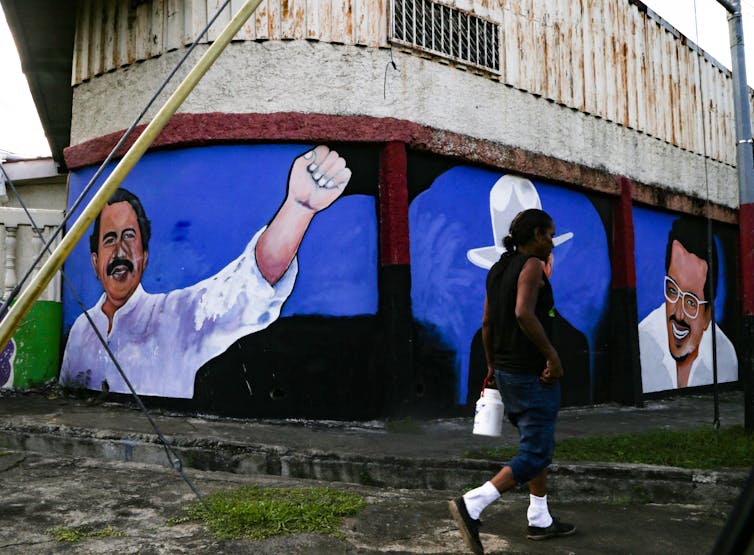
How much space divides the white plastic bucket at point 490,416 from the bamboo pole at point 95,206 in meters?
2.03

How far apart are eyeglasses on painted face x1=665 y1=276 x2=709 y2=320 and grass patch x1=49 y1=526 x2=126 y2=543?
7983 mm

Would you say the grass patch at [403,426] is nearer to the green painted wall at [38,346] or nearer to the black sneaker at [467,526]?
the black sneaker at [467,526]

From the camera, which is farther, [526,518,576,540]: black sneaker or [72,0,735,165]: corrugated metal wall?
[72,0,735,165]: corrugated metal wall

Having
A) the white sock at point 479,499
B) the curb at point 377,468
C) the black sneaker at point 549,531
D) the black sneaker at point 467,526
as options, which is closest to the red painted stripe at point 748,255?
the curb at point 377,468

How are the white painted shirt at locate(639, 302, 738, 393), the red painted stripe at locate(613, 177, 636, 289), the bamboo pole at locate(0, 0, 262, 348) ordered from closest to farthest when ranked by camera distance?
the bamboo pole at locate(0, 0, 262, 348) → the red painted stripe at locate(613, 177, 636, 289) → the white painted shirt at locate(639, 302, 738, 393)

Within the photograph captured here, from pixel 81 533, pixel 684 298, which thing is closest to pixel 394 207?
pixel 81 533

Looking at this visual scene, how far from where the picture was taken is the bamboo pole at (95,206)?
209 cm

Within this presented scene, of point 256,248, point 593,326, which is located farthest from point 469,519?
point 593,326

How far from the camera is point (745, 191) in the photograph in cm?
533

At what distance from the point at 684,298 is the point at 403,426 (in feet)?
18.8

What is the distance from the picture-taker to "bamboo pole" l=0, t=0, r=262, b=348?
2094mm

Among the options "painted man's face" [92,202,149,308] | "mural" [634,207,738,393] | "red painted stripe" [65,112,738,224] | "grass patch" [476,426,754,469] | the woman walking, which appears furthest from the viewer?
"mural" [634,207,738,393]

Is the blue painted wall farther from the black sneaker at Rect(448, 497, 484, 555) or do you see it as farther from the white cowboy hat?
the black sneaker at Rect(448, 497, 484, 555)

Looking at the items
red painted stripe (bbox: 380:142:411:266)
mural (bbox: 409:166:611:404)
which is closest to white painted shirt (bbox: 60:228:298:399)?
red painted stripe (bbox: 380:142:411:266)
